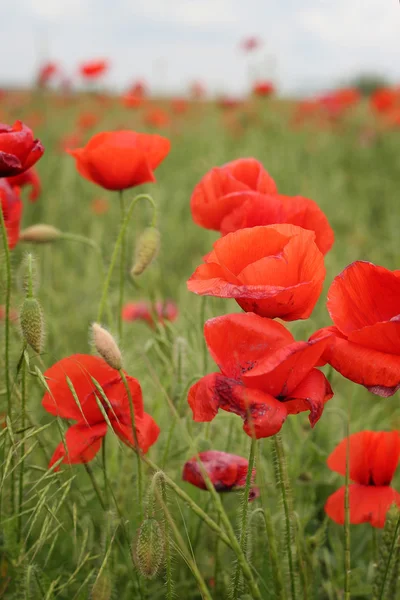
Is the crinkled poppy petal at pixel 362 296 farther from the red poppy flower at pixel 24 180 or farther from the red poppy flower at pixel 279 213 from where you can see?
the red poppy flower at pixel 24 180

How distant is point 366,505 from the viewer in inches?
37.7

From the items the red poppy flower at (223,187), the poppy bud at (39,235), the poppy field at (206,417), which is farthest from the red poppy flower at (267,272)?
the poppy bud at (39,235)

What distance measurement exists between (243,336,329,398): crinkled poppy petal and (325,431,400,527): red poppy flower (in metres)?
0.32

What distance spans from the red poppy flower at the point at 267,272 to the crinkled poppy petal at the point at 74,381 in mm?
194

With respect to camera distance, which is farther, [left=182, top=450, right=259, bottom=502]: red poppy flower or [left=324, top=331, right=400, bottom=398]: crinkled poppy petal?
[left=182, top=450, right=259, bottom=502]: red poppy flower

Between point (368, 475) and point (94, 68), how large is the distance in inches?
121

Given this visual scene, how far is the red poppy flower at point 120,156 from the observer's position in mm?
1105

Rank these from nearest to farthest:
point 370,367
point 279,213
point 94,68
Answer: point 370,367
point 279,213
point 94,68

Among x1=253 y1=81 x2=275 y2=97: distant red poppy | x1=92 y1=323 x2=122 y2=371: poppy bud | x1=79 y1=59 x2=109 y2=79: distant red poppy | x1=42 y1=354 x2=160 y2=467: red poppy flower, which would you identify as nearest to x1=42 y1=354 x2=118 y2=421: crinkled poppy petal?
x1=42 y1=354 x2=160 y2=467: red poppy flower

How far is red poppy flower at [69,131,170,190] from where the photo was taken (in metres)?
A: 1.11

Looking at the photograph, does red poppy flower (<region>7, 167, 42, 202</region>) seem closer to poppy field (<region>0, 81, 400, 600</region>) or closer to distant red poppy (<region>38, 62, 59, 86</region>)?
poppy field (<region>0, 81, 400, 600</region>)

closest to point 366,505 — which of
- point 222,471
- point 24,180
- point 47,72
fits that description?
point 222,471

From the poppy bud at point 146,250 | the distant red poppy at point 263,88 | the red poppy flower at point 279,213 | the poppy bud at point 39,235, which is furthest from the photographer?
the distant red poppy at point 263,88

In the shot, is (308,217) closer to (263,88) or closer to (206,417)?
(206,417)
